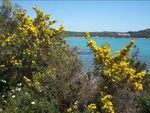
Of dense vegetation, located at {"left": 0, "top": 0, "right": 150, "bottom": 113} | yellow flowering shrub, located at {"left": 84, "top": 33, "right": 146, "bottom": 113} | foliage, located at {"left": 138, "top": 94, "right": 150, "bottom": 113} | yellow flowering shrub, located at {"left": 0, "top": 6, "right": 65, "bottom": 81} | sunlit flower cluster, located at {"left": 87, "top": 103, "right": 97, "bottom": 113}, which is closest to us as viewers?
sunlit flower cluster, located at {"left": 87, "top": 103, "right": 97, "bottom": 113}

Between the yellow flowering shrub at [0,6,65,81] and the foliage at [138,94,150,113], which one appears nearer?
the foliage at [138,94,150,113]

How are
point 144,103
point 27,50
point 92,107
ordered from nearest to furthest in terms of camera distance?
1. point 92,107
2. point 144,103
3. point 27,50

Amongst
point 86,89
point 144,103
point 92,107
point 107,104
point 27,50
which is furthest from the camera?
point 27,50

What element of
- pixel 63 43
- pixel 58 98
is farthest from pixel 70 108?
pixel 63 43

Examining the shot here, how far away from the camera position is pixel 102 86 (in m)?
9.71

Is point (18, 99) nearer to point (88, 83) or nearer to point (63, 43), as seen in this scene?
point (88, 83)

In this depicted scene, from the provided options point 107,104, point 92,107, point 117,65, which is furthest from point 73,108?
point 117,65

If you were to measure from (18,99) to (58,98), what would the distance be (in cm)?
97

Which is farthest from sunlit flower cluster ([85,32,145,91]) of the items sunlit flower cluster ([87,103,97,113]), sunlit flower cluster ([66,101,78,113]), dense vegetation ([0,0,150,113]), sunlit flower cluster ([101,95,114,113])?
sunlit flower cluster ([66,101,78,113])

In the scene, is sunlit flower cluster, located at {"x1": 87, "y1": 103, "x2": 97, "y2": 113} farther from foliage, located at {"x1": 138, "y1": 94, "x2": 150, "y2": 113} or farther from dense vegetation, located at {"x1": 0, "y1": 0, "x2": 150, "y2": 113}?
foliage, located at {"x1": 138, "y1": 94, "x2": 150, "y2": 113}

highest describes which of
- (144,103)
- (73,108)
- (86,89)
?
(86,89)

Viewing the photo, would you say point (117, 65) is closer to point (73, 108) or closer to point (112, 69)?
point (112, 69)

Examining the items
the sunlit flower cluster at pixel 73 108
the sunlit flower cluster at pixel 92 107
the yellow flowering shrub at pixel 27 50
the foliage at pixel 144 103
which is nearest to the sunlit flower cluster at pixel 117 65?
the foliage at pixel 144 103

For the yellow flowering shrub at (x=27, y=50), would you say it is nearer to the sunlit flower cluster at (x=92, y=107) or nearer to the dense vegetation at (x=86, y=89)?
the dense vegetation at (x=86, y=89)
